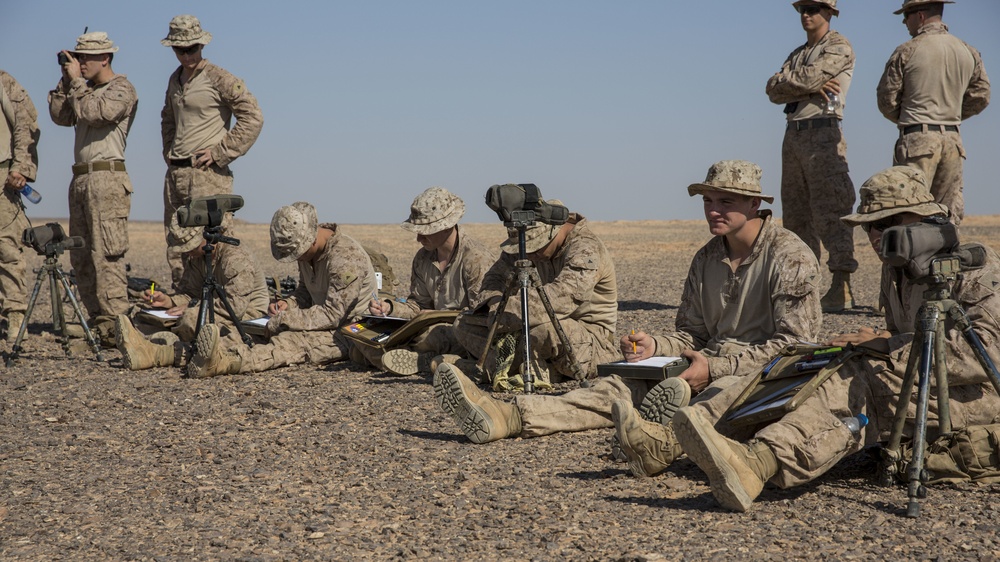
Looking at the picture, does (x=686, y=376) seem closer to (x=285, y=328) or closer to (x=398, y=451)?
(x=398, y=451)

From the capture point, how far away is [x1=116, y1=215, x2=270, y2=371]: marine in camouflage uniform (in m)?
8.60

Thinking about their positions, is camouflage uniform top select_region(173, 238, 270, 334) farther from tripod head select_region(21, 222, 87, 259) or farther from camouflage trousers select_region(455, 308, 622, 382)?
camouflage trousers select_region(455, 308, 622, 382)

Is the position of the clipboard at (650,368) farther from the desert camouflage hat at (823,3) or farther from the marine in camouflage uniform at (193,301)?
the desert camouflage hat at (823,3)

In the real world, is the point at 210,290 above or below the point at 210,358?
above

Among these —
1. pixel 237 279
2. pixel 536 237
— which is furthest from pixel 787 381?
pixel 237 279

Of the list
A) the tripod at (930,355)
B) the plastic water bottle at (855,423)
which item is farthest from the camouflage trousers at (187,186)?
the tripod at (930,355)

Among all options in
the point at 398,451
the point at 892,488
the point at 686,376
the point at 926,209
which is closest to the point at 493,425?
the point at 398,451

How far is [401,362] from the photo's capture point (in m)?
7.84

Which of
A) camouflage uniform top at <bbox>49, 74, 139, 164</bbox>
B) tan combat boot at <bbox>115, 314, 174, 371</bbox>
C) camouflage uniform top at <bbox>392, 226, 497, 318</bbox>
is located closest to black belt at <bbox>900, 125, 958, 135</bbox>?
camouflage uniform top at <bbox>392, 226, 497, 318</bbox>

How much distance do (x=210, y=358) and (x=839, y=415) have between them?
15.9 feet

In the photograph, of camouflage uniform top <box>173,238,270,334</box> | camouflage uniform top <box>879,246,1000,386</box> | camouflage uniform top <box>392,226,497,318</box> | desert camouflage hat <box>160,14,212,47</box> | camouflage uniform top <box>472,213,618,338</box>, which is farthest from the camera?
desert camouflage hat <box>160,14,212,47</box>

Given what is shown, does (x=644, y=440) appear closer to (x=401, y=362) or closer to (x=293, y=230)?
(x=401, y=362)

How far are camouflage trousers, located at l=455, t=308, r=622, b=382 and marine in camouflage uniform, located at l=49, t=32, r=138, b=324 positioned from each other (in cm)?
423

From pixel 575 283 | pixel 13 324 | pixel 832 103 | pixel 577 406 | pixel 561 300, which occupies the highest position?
pixel 832 103
